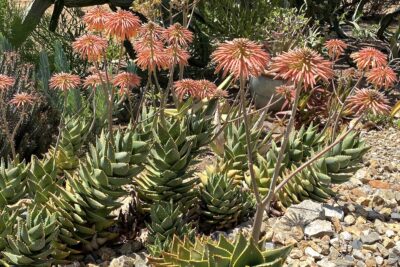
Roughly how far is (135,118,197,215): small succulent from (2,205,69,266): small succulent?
1.78ft

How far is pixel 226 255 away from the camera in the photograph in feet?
6.91

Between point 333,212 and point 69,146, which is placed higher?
point 69,146

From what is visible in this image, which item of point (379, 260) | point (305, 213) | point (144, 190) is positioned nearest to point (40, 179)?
point (144, 190)

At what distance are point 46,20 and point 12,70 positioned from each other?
7.55 ft

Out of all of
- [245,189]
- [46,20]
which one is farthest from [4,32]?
[245,189]

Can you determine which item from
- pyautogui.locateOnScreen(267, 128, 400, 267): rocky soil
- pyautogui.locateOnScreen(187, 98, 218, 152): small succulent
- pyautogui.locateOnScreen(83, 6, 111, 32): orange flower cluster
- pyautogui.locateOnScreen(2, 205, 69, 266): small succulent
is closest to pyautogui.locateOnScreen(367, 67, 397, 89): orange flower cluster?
pyautogui.locateOnScreen(267, 128, 400, 267): rocky soil

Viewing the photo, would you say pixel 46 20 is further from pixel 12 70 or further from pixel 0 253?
pixel 0 253

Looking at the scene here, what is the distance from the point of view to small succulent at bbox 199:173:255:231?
2873 millimetres

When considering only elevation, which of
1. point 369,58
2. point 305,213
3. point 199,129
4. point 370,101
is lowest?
point 305,213

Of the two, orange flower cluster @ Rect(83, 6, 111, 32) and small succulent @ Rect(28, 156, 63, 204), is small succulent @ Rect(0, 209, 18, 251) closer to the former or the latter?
small succulent @ Rect(28, 156, 63, 204)

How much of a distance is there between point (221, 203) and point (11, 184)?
36.9 inches

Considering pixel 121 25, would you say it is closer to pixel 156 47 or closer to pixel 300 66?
pixel 156 47

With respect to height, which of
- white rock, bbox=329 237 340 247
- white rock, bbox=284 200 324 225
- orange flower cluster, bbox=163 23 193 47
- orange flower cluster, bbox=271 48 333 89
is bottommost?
white rock, bbox=329 237 340 247

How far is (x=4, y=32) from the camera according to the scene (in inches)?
218
